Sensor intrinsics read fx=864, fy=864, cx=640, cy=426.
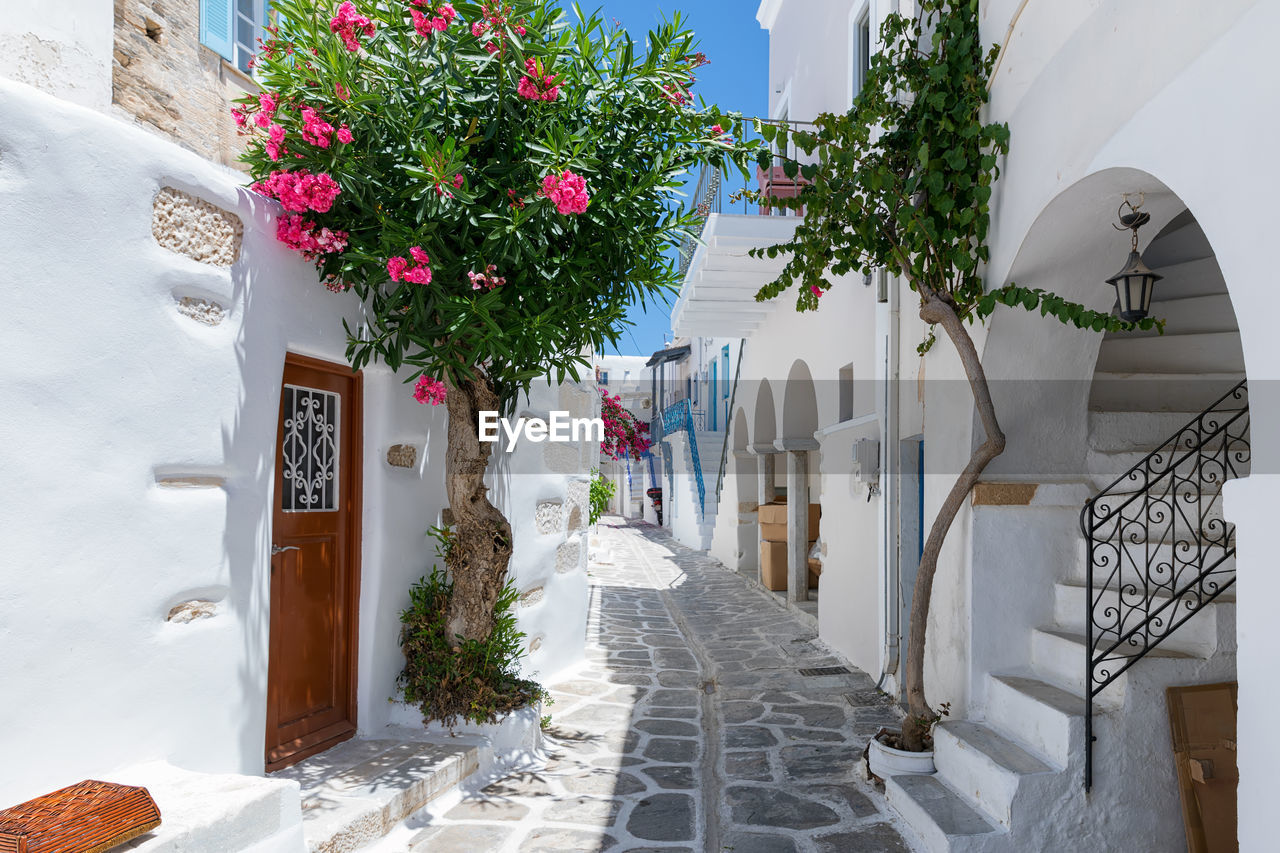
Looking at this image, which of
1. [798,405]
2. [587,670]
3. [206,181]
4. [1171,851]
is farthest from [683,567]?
[206,181]

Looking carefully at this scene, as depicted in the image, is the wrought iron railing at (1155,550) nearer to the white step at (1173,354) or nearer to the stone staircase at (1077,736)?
the stone staircase at (1077,736)

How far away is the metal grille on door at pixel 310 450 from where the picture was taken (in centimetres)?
444

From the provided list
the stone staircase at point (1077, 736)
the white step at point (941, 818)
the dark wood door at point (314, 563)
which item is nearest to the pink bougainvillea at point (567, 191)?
the dark wood door at point (314, 563)

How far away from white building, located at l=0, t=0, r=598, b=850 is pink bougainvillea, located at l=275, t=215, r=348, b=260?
0.21ft

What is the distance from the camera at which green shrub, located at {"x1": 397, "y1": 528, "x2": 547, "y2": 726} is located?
4.97 meters

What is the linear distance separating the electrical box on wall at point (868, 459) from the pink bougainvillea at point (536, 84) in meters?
3.92

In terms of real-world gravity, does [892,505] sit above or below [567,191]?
A: below

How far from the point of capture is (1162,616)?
14.0 ft

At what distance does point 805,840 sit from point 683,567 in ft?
37.2

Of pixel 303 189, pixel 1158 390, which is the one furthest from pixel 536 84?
pixel 1158 390

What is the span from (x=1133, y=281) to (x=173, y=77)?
6.34 m

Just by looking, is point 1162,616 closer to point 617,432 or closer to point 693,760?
point 693,760

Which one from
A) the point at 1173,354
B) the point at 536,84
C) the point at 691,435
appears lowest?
the point at 691,435

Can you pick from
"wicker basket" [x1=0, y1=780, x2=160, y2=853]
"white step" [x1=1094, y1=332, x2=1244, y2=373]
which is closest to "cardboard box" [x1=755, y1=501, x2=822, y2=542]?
"white step" [x1=1094, y1=332, x2=1244, y2=373]
